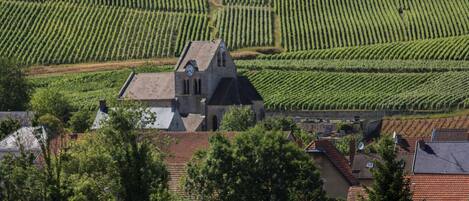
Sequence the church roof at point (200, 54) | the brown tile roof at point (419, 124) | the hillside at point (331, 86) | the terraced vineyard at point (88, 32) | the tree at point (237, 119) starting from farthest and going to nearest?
the terraced vineyard at point (88, 32)
the hillside at point (331, 86)
the brown tile roof at point (419, 124)
the church roof at point (200, 54)
the tree at point (237, 119)

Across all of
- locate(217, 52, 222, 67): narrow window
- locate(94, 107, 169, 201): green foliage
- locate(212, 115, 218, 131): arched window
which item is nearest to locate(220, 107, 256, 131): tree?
locate(212, 115, 218, 131): arched window

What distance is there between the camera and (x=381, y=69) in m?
139

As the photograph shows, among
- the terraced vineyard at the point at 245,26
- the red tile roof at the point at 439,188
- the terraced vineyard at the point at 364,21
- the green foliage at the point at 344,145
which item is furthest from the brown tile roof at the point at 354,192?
the terraced vineyard at the point at 245,26

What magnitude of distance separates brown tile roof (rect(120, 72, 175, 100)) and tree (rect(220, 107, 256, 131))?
954cm

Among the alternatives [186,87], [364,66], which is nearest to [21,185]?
[186,87]

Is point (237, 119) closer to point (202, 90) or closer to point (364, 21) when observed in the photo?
point (202, 90)

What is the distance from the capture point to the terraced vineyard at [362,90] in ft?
394

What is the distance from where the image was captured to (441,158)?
64250 millimetres

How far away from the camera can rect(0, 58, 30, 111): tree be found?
115938mm

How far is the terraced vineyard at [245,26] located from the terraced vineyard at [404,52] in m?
7.76

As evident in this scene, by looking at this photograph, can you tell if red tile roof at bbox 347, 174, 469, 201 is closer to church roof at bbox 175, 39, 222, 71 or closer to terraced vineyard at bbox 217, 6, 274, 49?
church roof at bbox 175, 39, 222, 71

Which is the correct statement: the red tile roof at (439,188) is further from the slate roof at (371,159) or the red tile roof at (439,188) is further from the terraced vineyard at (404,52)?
the terraced vineyard at (404,52)

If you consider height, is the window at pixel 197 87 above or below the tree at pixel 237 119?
above

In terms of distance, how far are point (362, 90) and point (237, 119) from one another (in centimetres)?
3598
